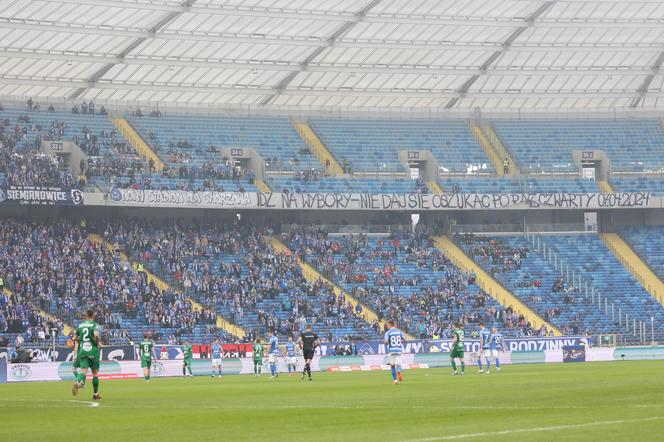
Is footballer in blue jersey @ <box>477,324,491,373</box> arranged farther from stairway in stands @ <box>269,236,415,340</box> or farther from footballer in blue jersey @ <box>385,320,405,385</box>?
stairway in stands @ <box>269,236,415,340</box>

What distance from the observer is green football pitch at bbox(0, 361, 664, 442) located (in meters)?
16.6

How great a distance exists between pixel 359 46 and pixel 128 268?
69.6 ft

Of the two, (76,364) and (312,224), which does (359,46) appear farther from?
(76,364)

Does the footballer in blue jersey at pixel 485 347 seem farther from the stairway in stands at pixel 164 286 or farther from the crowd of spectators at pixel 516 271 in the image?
the crowd of spectators at pixel 516 271

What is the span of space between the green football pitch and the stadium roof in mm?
42741

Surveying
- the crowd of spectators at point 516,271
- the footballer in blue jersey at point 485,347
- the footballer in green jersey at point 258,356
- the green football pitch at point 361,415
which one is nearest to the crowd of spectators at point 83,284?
the footballer in green jersey at point 258,356

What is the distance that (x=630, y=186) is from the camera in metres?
84.6

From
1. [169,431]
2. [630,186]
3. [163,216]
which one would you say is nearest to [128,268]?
[163,216]

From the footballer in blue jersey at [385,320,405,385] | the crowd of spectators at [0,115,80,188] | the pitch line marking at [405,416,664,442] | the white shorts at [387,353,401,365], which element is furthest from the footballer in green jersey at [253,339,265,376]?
the pitch line marking at [405,416,664,442]

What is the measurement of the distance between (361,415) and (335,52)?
2333 inches

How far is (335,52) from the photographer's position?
78.3 meters

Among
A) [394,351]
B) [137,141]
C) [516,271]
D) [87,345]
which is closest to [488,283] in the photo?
[516,271]

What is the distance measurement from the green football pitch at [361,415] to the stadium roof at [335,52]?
42.7m

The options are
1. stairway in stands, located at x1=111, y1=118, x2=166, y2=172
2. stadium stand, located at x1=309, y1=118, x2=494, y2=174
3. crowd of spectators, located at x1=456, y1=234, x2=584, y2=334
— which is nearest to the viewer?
crowd of spectators, located at x1=456, y1=234, x2=584, y2=334
